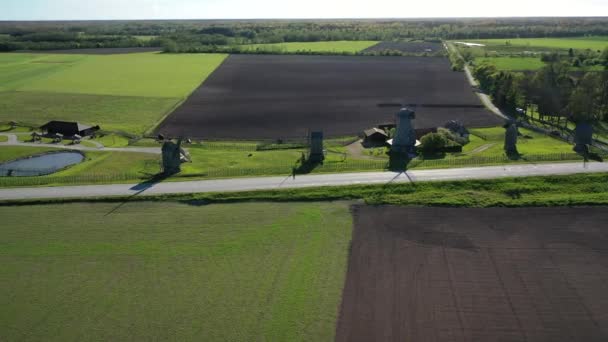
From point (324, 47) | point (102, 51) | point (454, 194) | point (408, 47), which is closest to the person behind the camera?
point (454, 194)

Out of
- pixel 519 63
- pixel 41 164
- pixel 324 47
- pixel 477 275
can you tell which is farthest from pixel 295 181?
pixel 324 47

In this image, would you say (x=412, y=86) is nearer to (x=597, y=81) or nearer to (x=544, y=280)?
(x=597, y=81)

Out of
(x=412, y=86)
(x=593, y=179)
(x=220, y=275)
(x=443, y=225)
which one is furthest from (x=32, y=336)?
(x=412, y=86)

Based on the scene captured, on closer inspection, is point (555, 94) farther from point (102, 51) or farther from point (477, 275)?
point (102, 51)

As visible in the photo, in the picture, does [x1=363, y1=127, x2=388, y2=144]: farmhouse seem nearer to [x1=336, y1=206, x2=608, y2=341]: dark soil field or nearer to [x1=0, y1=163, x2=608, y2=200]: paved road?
[x1=0, y1=163, x2=608, y2=200]: paved road

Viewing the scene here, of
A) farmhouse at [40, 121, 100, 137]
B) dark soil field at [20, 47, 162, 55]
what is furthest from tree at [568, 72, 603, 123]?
dark soil field at [20, 47, 162, 55]

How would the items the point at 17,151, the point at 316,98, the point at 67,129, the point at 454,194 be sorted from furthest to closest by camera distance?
1. the point at 316,98
2. the point at 67,129
3. the point at 17,151
4. the point at 454,194

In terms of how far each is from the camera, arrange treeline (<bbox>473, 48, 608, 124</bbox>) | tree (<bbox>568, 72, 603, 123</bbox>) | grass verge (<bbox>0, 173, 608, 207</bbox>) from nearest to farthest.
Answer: grass verge (<bbox>0, 173, 608, 207</bbox>), tree (<bbox>568, 72, 603, 123</bbox>), treeline (<bbox>473, 48, 608, 124</bbox>)
